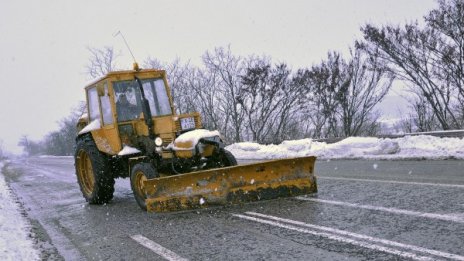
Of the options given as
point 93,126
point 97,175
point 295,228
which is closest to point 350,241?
point 295,228

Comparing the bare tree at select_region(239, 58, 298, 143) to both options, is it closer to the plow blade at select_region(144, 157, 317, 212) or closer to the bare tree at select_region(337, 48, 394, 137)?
the bare tree at select_region(337, 48, 394, 137)

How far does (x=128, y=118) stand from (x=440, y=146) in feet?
27.9

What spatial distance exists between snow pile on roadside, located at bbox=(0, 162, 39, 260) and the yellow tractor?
1.48m

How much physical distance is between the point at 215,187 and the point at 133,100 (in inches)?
94.3

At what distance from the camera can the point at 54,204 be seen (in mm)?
9227

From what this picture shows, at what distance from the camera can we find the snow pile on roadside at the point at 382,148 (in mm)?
11617

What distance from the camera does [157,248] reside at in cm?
467

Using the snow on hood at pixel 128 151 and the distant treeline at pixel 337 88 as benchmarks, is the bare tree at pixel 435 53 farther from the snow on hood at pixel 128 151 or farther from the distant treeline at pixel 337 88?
the snow on hood at pixel 128 151

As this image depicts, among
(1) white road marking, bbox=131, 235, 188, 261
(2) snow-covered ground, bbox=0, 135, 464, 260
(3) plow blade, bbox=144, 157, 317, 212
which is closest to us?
(1) white road marking, bbox=131, 235, 188, 261

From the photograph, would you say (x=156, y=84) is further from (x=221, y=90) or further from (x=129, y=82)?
(x=221, y=90)

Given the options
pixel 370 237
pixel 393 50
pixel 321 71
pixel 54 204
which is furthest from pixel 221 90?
pixel 370 237

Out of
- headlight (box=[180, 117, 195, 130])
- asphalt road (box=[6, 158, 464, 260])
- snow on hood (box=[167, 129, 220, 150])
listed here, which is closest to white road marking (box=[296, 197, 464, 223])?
asphalt road (box=[6, 158, 464, 260])

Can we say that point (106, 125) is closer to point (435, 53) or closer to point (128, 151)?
point (128, 151)

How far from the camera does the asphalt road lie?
3.98 m
